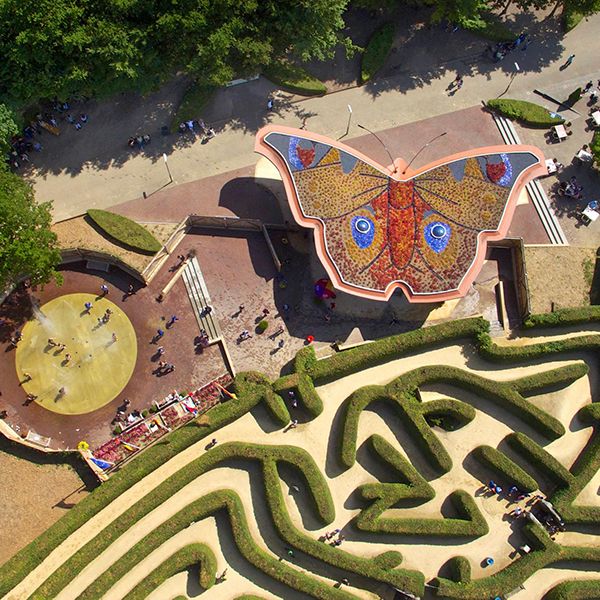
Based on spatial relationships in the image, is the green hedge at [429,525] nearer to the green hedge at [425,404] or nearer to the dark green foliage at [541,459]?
the green hedge at [425,404]

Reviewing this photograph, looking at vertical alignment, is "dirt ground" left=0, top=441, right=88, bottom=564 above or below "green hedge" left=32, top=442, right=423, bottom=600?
above

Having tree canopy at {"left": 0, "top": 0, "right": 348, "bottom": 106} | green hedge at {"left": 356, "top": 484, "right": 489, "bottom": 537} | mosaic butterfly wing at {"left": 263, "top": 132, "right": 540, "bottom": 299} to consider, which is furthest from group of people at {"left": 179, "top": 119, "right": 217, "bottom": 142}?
green hedge at {"left": 356, "top": 484, "right": 489, "bottom": 537}

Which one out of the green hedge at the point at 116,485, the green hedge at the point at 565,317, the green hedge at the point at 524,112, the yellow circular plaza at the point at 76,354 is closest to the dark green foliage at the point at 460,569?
the green hedge at the point at 116,485

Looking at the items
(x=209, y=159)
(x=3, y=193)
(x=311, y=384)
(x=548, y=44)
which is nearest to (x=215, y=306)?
(x=311, y=384)

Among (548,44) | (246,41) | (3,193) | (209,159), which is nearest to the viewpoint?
(3,193)

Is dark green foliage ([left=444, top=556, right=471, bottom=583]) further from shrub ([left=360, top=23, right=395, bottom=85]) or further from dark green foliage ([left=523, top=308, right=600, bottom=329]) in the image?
shrub ([left=360, top=23, right=395, bottom=85])

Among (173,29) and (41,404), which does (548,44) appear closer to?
(173,29)

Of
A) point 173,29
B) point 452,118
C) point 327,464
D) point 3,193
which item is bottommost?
point 327,464
